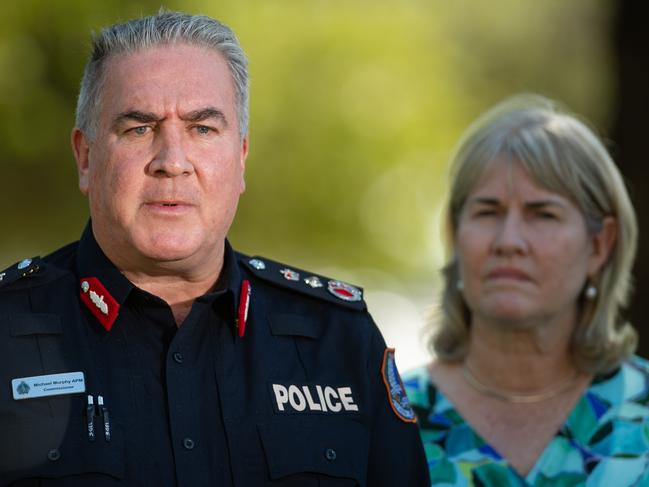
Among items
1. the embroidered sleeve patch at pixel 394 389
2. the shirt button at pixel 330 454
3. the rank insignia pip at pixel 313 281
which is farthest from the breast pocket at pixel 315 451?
the rank insignia pip at pixel 313 281

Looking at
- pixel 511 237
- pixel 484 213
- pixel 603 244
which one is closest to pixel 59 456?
pixel 511 237

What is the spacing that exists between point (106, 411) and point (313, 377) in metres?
0.57

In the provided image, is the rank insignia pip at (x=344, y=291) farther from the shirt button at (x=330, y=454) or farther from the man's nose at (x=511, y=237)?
the man's nose at (x=511, y=237)

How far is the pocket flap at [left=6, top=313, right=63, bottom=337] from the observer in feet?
10.0

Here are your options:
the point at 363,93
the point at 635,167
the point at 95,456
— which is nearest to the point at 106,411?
the point at 95,456

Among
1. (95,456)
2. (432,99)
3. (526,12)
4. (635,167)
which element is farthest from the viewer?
(432,99)

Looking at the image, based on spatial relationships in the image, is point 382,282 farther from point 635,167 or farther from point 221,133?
point 221,133

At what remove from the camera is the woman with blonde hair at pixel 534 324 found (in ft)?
14.9

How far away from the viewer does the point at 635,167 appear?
6.81 metres

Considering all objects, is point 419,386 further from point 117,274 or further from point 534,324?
point 117,274

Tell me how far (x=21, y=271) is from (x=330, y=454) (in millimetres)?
887

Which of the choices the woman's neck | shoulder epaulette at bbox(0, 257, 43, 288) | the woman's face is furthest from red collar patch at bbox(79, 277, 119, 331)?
the woman's neck

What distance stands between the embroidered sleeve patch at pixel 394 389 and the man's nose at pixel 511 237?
3.94 feet

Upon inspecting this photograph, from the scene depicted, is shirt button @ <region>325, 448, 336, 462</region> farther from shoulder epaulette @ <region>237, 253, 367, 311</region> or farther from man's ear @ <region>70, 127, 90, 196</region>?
man's ear @ <region>70, 127, 90, 196</region>
